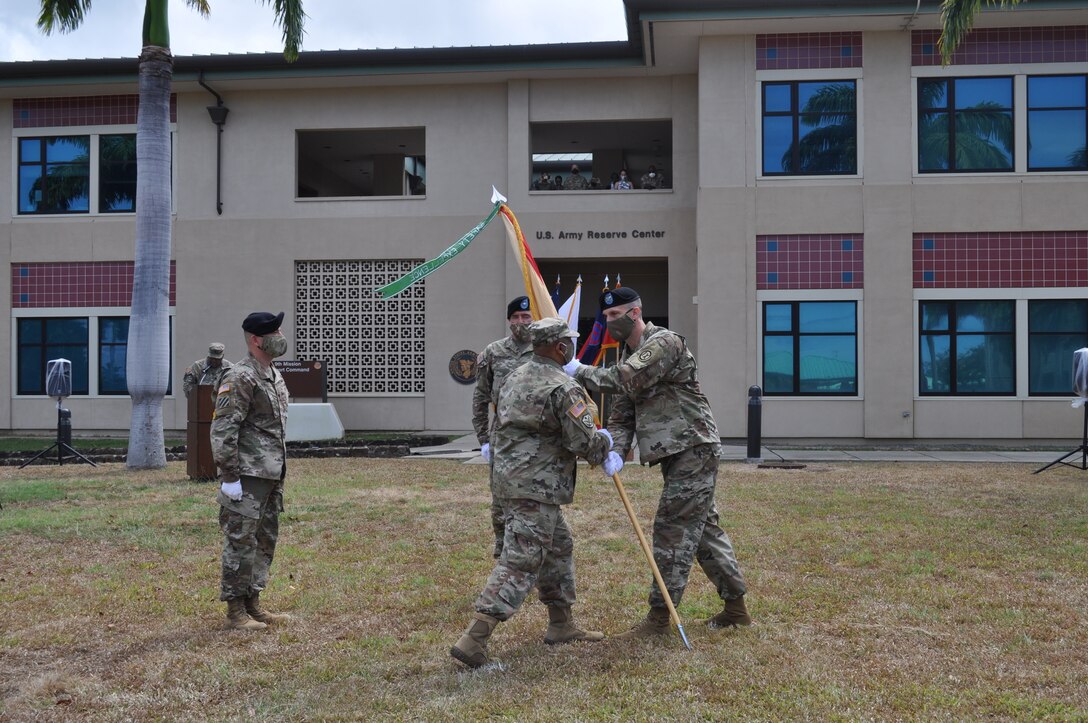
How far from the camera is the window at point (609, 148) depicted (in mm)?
22653

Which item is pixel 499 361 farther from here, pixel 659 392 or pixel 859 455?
pixel 859 455

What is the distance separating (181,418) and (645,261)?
39.2 feet

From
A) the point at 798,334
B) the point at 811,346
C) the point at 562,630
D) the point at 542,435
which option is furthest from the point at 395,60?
the point at 562,630

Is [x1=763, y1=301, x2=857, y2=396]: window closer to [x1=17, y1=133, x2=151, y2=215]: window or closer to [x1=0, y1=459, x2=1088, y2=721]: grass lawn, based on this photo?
[x1=0, y1=459, x2=1088, y2=721]: grass lawn

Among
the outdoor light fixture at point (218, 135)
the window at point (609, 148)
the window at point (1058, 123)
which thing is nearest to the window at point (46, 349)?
the outdoor light fixture at point (218, 135)

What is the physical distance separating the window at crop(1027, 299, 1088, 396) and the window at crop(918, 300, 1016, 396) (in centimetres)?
45

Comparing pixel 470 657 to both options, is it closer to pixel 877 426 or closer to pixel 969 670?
pixel 969 670

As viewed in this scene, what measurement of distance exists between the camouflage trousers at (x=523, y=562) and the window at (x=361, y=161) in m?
18.9

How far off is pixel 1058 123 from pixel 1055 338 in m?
4.44

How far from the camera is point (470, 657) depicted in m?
4.93

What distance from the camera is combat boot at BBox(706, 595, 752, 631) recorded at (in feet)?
19.0

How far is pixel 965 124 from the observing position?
19.4 m

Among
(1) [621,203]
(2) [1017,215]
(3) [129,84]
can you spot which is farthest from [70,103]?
(2) [1017,215]

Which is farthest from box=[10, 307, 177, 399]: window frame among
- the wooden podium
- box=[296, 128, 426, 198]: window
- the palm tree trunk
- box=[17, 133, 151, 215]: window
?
the wooden podium
